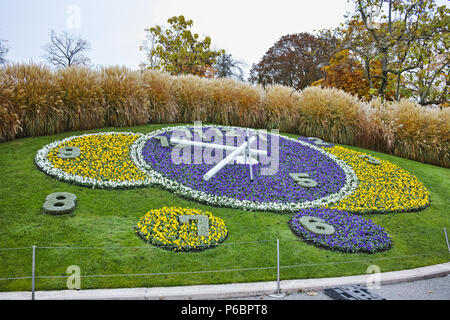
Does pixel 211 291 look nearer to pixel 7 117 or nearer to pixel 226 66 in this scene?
pixel 7 117

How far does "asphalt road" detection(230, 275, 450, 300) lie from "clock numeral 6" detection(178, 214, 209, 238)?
159 cm

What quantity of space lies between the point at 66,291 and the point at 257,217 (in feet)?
12.3

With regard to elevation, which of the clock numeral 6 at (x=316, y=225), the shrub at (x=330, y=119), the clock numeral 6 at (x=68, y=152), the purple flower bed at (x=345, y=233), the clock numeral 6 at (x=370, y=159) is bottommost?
the purple flower bed at (x=345, y=233)

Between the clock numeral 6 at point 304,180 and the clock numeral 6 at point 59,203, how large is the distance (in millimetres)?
5051

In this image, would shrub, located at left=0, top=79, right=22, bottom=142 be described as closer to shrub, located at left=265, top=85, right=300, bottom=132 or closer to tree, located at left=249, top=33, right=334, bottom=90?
shrub, located at left=265, top=85, right=300, bottom=132

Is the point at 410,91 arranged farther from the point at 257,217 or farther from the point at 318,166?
the point at 257,217

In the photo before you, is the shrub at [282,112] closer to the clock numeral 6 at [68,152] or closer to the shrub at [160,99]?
the shrub at [160,99]

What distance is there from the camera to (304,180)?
364 inches

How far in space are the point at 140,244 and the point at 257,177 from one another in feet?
12.7

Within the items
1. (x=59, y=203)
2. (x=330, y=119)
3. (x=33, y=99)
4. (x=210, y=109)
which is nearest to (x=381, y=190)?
(x=330, y=119)

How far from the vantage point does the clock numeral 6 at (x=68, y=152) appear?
28.8 feet

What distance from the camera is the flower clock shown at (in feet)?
22.5

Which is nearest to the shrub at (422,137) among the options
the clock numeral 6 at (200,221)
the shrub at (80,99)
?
the clock numeral 6 at (200,221)

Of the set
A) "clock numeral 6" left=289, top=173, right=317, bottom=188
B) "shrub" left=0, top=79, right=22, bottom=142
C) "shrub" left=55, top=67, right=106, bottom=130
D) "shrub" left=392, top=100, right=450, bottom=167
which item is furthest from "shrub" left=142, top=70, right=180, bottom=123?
"shrub" left=392, top=100, right=450, bottom=167
